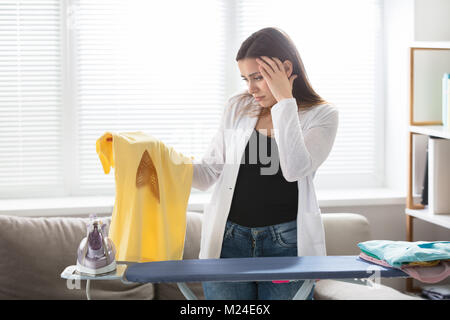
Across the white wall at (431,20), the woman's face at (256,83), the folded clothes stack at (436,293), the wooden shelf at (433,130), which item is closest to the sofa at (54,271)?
the folded clothes stack at (436,293)

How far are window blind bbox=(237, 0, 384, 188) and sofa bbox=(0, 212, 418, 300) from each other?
3.10 feet

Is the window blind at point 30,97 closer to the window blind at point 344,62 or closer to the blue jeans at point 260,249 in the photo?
the window blind at point 344,62

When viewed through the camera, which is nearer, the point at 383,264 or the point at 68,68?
the point at 383,264

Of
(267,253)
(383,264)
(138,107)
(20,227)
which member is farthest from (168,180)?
(138,107)

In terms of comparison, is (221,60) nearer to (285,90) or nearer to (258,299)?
(285,90)

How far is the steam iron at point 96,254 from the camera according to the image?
1543 millimetres

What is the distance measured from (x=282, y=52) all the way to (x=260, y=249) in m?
0.63

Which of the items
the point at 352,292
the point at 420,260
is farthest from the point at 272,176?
the point at 352,292

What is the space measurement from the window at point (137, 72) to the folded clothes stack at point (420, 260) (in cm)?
166

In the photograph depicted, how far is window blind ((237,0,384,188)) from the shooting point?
315cm

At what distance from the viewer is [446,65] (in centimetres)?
300

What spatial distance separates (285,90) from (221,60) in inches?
55.4

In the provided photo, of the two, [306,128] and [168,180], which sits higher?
[306,128]

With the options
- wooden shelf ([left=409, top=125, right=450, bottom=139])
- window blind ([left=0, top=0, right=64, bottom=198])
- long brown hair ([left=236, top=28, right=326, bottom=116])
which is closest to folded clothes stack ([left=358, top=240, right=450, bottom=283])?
long brown hair ([left=236, top=28, right=326, bottom=116])
